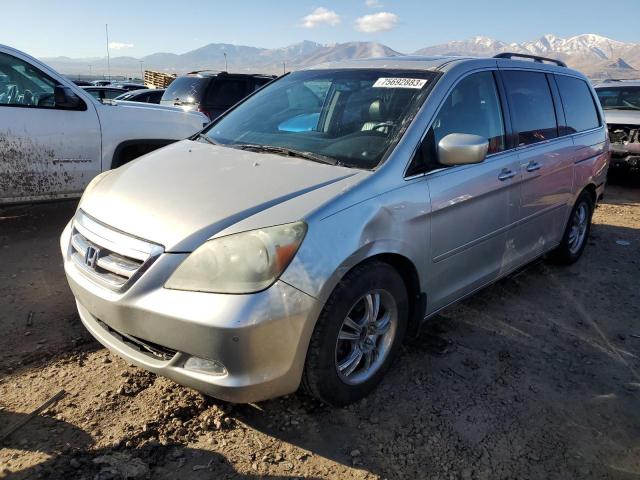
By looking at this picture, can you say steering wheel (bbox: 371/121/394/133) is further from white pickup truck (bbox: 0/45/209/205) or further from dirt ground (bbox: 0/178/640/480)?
white pickup truck (bbox: 0/45/209/205)

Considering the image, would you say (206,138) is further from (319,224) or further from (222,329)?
(222,329)

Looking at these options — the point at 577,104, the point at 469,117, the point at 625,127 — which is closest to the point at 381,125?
the point at 469,117

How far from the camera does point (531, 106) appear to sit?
3.92 metres

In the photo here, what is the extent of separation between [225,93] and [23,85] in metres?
4.81

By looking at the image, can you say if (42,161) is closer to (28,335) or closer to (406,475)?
(28,335)

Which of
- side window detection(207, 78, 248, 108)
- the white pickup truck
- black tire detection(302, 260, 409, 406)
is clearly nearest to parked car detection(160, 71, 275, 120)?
side window detection(207, 78, 248, 108)

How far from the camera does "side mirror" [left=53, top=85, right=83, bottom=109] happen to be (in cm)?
492

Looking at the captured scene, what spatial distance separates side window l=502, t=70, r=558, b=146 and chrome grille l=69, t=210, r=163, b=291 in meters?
2.69

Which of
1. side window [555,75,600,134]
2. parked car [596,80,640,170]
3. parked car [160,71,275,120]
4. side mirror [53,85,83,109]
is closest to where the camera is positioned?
side window [555,75,600,134]

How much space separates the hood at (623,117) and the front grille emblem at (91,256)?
9362 millimetres

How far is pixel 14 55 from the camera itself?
192 inches

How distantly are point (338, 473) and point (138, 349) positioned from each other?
3.46 feet

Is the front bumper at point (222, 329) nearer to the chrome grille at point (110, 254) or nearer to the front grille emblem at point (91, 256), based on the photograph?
the chrome grille at point (110, 254)

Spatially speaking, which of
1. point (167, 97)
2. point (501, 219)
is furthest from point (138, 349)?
point (167, 97)
